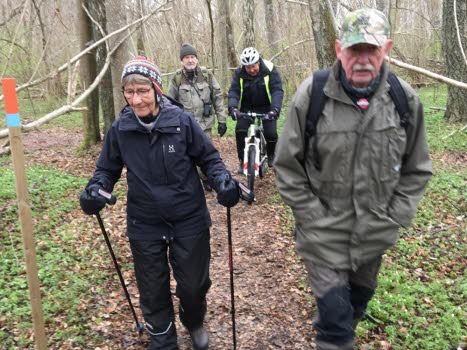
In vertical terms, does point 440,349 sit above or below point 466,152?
below

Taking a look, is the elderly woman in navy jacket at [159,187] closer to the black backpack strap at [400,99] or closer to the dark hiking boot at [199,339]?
the dark hiking boot at [199,339]

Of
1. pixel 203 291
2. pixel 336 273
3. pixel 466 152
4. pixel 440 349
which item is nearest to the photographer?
pixel 336 273

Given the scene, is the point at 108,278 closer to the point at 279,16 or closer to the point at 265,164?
the point at 265,164

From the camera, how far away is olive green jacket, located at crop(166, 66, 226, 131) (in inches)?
311

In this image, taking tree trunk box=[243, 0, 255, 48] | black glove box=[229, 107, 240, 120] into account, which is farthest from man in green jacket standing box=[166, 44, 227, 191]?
tree trunk box=[243, 0, 255, 48]

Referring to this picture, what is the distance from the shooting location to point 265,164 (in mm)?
9000

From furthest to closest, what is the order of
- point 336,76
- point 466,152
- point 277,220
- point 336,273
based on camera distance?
point 466,152 < point 277,220 < point 336,273 < point 336,76

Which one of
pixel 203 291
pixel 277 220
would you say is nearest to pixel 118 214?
pixel 277 220

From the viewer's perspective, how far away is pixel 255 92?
8.23m

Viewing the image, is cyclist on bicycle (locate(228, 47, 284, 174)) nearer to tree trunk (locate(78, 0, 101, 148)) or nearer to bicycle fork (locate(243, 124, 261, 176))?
bicycle fork (locate(243, 124, 261, 176))

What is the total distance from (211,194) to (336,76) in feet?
18.6

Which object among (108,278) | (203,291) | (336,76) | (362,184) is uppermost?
(336,76)

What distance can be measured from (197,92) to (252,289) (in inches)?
162

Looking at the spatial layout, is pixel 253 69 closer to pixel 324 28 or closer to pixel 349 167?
pixel 324 28
